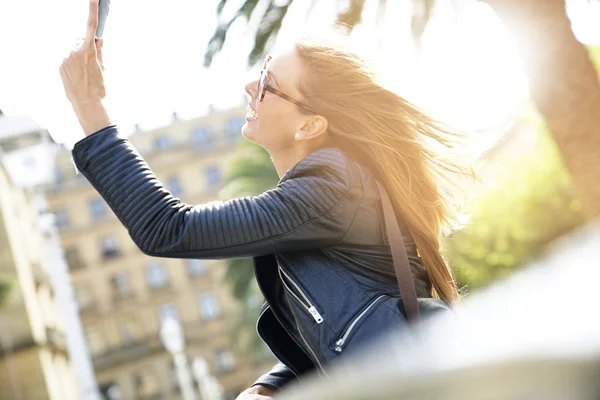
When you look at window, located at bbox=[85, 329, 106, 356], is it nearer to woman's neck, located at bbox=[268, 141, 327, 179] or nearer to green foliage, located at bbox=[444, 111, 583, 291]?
green foliage, located at bbox=[444, 111, 583, 291]

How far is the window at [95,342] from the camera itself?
71.1 m

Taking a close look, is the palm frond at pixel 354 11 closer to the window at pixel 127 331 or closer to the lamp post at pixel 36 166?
the lamp post at pixel 36 166

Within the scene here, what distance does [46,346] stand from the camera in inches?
1580

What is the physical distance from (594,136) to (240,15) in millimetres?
3546

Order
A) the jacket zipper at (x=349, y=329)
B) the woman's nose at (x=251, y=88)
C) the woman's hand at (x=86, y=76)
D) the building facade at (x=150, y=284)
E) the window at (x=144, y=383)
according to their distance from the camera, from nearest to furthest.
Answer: the jacket zipper at (x=349, y=329)
the woman's hand at (x=86, y=76)
the woman's nose at (x=251, y=88)
the window at (x=144, y=383)
the building facade at (x=150, y=284)

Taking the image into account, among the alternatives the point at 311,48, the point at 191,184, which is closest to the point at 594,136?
the point at 311,48

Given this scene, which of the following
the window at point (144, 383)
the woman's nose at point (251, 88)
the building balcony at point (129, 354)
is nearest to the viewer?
the woman's nose at point (251, 88)

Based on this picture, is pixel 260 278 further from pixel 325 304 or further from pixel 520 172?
pixel 520 172

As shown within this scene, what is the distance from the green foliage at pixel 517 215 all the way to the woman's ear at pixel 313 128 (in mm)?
18385

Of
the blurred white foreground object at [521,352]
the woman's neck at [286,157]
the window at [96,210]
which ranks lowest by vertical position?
the window at [96,210]

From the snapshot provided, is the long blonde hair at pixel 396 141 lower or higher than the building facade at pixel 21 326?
higher

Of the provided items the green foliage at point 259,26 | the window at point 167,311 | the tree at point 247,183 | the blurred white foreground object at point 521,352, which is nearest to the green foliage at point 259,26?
the green foliage at point 259,26

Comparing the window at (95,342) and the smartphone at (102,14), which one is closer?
the smartphone at (102,14)

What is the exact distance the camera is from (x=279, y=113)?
2.20 metres
